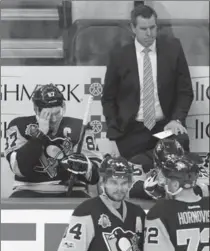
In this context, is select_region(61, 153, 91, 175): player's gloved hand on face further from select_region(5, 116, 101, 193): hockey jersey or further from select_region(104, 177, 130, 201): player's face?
select_region(104, 177, 130, 201): player's face

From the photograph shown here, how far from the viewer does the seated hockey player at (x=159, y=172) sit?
3.56 meters

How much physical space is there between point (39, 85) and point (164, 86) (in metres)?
0.43

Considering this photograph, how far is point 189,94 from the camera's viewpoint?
373 centimetres

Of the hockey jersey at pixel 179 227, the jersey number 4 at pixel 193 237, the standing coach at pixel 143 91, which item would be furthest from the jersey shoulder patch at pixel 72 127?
the jersey number 4 at pixel 193 237

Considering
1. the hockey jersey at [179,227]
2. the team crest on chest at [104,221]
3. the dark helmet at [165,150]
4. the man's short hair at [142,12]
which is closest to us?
→ the hockey jersey at [179,227]

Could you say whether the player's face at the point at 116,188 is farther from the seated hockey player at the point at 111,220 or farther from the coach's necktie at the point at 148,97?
the coach's necktie at the point at 148,97

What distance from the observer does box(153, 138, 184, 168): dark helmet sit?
11.7 ft

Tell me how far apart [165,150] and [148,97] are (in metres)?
0.23

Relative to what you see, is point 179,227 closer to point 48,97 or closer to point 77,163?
point 77,163

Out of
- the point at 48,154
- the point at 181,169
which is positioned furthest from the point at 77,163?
the point at 181,169

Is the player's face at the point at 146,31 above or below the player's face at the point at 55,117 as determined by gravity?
above

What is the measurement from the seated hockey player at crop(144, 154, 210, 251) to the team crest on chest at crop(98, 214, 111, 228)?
12 cm

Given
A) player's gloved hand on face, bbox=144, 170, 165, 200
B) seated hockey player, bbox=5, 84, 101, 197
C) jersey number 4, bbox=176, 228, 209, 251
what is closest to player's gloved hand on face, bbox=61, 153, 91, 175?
seated hockey player, bbox=5, 84, 101, 197

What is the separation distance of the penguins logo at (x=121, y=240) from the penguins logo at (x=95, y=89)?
0.51 m
